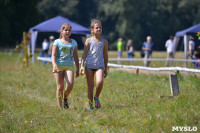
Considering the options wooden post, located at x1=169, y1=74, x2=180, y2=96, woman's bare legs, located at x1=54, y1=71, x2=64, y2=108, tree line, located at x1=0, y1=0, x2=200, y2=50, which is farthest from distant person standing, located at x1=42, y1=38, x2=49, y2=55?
tree line, located at x1=0, y1=0, x2=200, y2=50

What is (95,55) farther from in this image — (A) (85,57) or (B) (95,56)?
(A) (85,57)

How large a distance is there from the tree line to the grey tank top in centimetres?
4576

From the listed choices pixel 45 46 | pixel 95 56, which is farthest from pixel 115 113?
pixel 45 46

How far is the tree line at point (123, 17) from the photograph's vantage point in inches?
2128

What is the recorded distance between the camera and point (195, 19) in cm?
5778

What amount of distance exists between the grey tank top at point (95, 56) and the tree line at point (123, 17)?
45761 millimetres

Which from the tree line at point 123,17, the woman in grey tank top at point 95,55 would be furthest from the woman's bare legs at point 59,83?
the tree line at point 123,17

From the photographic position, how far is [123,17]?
2282 inches

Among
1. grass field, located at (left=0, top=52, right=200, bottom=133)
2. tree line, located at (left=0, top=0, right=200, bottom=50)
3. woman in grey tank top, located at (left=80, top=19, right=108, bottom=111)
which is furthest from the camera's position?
tree line, located at (left=0, top=0, right=200, bottom=50)

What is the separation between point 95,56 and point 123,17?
169ft

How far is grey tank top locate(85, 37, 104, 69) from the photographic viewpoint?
6.99m

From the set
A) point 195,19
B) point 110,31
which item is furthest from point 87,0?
point 195,19

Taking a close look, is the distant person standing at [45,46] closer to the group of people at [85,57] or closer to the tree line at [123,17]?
the group of people at [85,57]

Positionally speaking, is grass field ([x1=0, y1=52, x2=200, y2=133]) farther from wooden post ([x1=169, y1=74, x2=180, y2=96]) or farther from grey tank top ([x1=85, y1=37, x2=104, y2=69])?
grey tank top ([x1=85, y1=37, x2=104, y2=69])
